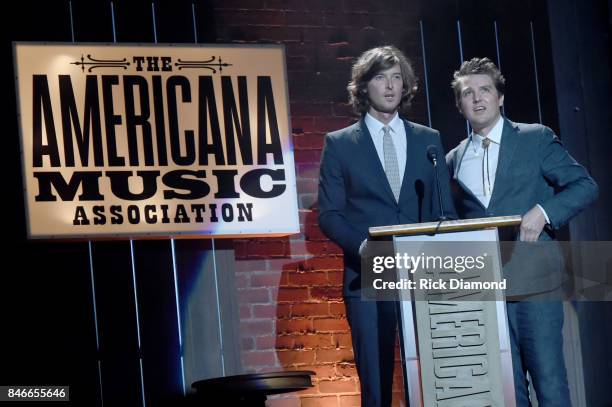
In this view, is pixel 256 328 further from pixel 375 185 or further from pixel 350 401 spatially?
pixel 375 185

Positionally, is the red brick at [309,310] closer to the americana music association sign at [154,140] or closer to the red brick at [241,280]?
the red brick at [241,280]

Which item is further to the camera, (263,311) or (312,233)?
(312,233)

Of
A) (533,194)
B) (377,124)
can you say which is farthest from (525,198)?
(377,124)

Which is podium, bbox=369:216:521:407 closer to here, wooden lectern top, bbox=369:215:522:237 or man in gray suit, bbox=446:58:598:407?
wooden lectern top, bbox=369:215:522:237

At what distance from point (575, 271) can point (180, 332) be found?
2.11 meters

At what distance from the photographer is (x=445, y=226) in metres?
4.00

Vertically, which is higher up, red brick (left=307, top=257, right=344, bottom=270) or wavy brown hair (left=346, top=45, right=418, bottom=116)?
wavy brown hair (left=346, top=45, right=418, bottom=116)

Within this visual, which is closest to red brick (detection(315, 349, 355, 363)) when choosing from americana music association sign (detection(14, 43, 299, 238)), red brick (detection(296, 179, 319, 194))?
americana music association sign (detection(14, 43, 299, 238))

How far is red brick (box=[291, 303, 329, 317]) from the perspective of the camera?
552 cm

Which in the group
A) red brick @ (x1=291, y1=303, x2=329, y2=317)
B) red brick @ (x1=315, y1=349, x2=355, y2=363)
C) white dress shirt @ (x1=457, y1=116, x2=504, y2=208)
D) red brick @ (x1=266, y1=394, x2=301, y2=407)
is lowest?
red brick @ (x1=266, y1=394, x2=301, y2=407)

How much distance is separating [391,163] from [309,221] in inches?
38.8

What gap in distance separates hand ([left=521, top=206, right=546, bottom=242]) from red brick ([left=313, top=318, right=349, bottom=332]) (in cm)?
148

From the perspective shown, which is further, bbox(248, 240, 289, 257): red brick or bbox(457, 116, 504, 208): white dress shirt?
bbox(248, 240, 289, 257): red brick

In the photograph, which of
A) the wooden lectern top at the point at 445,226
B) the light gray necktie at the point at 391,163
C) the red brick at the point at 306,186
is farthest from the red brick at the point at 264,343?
the wooden lectern top at the point at 445,226
